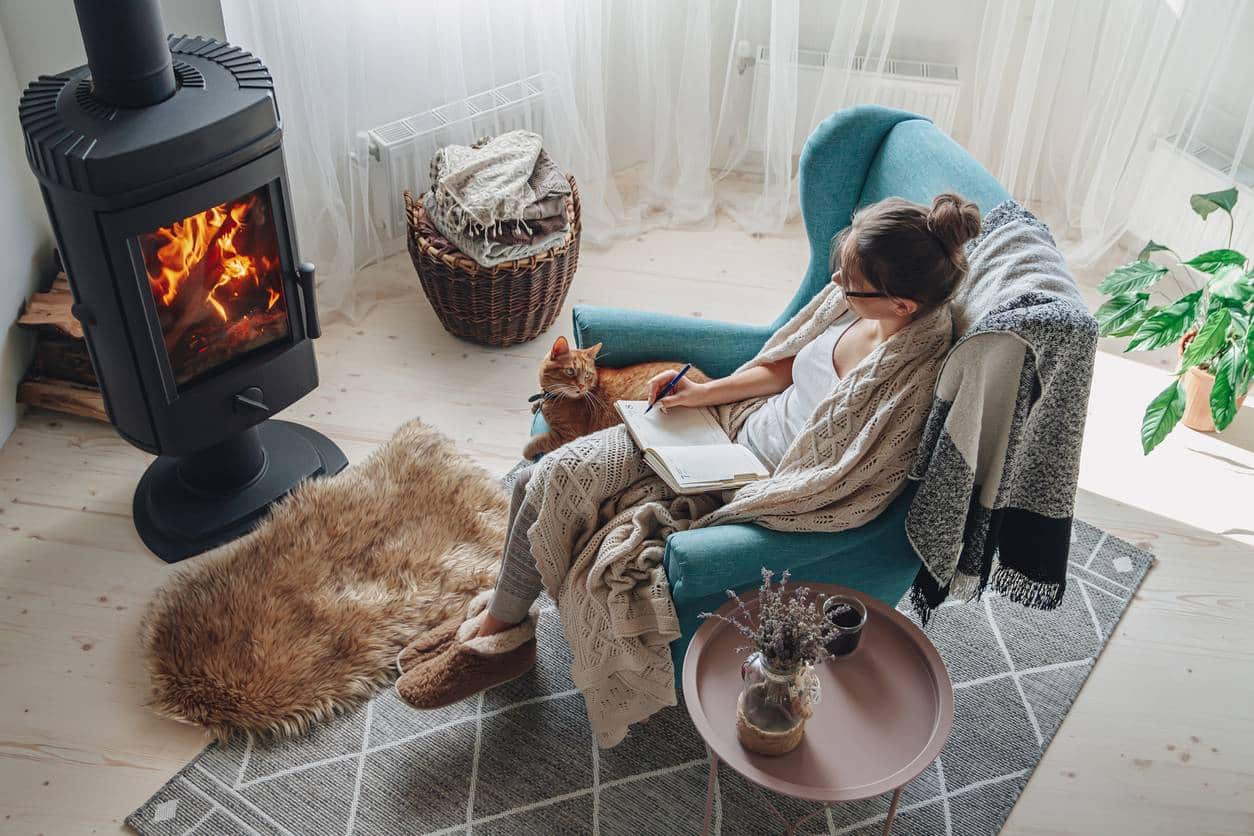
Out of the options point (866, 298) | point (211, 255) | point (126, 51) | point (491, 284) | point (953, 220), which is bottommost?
point (491, 284)

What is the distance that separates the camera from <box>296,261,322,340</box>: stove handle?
2.32 m

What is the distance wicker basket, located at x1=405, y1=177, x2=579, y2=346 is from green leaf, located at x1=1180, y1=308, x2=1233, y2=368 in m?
1.58

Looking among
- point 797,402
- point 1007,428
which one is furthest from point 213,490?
point 1007,428

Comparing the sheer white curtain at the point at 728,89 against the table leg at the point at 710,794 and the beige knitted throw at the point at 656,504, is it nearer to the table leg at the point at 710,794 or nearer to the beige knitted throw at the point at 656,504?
the beige knitted throw at the point at 656,504

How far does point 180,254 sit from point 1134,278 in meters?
2.26

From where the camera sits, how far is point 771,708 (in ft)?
5.13

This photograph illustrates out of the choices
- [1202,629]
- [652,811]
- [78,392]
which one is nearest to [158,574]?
[78,392]

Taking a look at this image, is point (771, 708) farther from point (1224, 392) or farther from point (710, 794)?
point (1224, 392)

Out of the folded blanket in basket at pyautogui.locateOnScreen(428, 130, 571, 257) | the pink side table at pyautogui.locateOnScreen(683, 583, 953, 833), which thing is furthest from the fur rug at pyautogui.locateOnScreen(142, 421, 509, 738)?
the pink side table at pyautogui.locateOnScreen(683, 583, 953, 833)

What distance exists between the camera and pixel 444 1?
2.99 meters

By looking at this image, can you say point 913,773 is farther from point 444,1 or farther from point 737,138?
point 737,138

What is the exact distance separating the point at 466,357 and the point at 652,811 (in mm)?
1468

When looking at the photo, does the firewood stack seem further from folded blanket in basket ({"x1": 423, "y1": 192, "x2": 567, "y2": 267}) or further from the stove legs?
folded blanket in basket ({"x1": 423, "y1": 192, "x2": 567, "y2": 267})

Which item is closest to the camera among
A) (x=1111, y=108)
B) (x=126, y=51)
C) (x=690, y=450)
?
(x=126, y=51)
